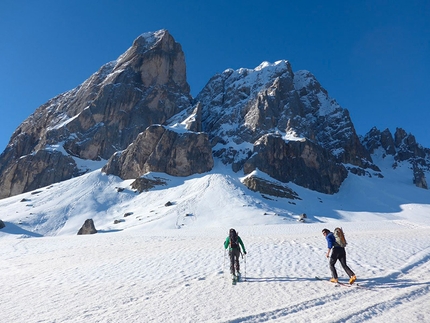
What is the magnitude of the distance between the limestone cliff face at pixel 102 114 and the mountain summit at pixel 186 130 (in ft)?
1.09

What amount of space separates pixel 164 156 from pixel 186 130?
12.5 meters

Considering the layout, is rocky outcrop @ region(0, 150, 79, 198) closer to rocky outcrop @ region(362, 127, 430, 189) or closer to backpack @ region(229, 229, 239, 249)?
backpack @ region(229, 229, 239, 249)

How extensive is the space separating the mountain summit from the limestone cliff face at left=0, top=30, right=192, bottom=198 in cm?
33

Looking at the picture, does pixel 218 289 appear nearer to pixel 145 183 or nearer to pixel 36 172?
pixel 145 183

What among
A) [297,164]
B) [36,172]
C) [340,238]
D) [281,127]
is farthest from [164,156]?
[340,238]

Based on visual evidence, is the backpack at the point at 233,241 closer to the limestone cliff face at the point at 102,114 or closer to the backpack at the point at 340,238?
the backpack at the point at 340,238

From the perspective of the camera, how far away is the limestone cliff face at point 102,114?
88.8 m

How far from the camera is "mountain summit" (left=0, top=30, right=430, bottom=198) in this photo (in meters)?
77.7

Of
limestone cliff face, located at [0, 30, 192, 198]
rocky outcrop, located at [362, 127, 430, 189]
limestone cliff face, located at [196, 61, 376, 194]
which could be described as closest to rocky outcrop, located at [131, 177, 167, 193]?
limestone cliff face, located at [196, 61, 376, 194]

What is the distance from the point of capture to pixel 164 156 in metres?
75.9

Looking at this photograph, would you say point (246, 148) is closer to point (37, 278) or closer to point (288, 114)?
point (288, 114)

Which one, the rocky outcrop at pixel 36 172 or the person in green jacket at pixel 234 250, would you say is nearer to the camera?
the person in green jacket at pixel 234 250

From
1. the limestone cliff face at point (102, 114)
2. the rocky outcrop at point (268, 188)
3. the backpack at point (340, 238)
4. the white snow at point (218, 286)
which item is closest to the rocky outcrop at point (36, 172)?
the limestone cliff face at point (102, 114)

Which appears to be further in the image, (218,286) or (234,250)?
(234,250)
